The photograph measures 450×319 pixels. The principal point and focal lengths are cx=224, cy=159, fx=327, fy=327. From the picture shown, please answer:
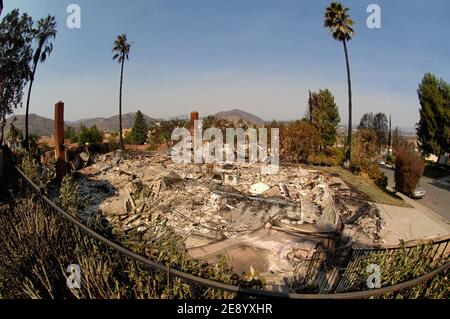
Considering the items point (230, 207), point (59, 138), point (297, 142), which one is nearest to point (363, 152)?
point (297, 142)

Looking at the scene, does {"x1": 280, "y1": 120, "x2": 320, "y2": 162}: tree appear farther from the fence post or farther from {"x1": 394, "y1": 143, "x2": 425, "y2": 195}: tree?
the fence post

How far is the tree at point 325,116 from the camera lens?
968 inches

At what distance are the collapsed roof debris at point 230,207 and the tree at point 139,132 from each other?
24.2 meters

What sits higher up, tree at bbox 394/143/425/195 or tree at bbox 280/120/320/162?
tree at bbox 280/120/320/162

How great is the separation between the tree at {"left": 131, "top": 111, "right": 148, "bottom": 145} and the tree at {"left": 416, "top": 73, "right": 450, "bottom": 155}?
2982 cm

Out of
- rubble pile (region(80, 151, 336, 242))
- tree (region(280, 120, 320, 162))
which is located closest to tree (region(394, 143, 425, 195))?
rubble pile (region(80, 151, 336, 242))

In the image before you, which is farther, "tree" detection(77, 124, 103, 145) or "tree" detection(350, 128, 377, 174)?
"tree" detection(77, 124, 103, 145)

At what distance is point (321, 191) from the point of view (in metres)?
11.8

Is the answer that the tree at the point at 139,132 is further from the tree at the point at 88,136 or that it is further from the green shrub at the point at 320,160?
the green shrub at the point at 320,160

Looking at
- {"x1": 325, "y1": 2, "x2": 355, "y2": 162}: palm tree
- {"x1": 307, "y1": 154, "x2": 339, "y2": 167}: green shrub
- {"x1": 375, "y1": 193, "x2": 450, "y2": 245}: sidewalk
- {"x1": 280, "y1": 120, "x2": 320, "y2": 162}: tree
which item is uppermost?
{"x1": 325, "y1": 2, "x2": 355, "y2": 162}: palm tree

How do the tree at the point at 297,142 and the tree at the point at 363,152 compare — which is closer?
the tree at the point at 363,152

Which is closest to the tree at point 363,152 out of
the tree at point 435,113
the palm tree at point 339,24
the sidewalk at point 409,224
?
the palm tree at point 339,24

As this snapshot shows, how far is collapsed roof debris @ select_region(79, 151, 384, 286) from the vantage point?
21.3 ft
